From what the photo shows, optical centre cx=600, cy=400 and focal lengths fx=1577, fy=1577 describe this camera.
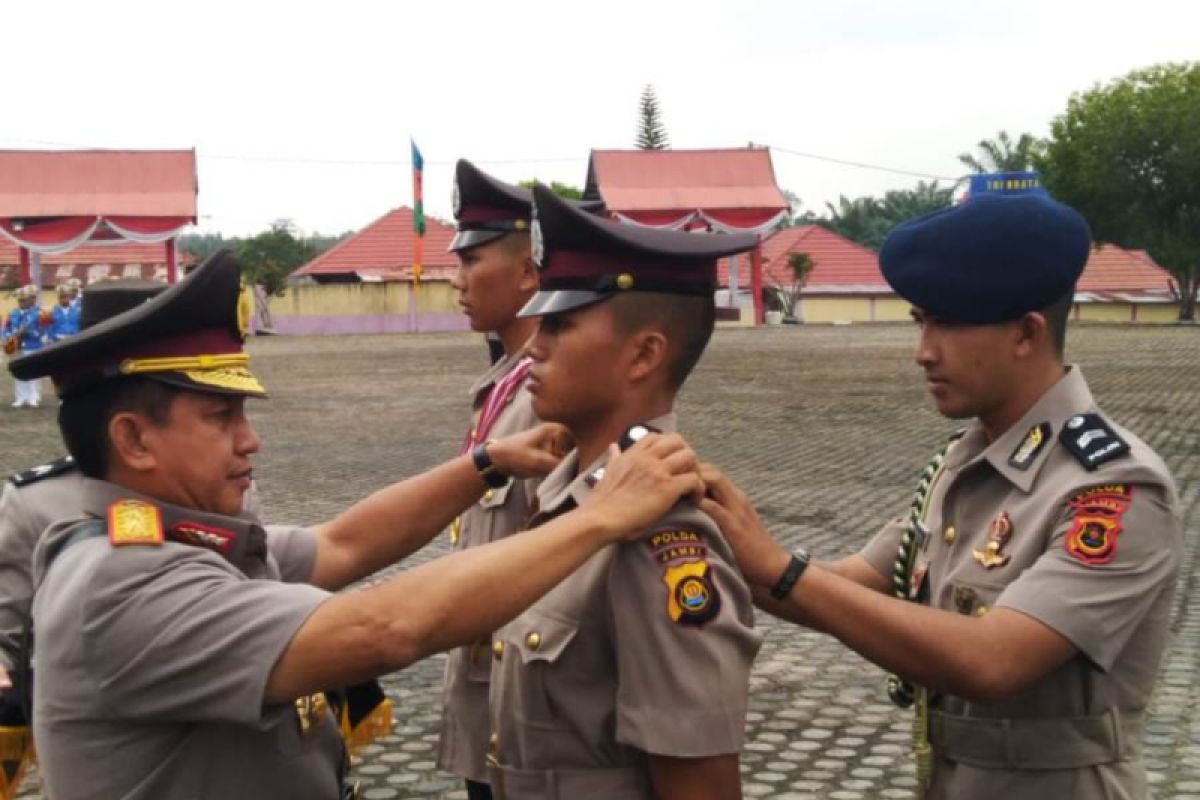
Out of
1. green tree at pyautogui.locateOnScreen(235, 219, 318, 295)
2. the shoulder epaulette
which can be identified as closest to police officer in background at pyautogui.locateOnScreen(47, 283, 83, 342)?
the shoulder epaulette

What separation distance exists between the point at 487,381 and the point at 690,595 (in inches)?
74.9

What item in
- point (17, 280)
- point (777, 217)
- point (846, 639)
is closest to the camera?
point (846, 639)

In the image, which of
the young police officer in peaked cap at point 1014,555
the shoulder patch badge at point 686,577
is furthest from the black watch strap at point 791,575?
→ the shoulder patch badge at point 686,577

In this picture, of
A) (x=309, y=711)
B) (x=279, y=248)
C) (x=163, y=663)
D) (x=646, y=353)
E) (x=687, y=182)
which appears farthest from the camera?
(x=279, y=248)

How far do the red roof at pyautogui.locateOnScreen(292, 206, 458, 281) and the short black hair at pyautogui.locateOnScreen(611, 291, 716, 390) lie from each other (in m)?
53.4

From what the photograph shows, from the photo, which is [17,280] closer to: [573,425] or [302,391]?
[302,391]

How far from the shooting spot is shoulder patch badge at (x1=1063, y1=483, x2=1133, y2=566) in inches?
101

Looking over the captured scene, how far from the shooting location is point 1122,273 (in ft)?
228

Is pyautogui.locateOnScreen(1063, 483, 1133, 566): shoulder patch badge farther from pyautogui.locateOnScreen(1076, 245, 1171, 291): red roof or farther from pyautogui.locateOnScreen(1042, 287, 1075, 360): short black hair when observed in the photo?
pyautogui.locateOnScreen(1076, 245, 1171, 291): red roof

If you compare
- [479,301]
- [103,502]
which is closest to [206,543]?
[103,502]

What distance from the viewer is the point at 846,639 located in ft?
8.52

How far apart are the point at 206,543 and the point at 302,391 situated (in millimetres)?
21473

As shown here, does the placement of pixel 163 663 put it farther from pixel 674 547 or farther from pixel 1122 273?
pixel 1122 273

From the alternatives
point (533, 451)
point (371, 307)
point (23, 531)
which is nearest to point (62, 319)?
point (23, 531)
